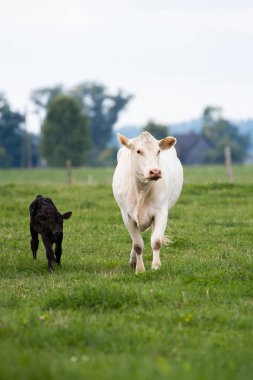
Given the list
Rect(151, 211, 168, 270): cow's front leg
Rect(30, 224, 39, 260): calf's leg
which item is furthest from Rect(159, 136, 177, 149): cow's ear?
Rect(30, 224, 39, 260): calf's leg

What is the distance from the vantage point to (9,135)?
10075cm

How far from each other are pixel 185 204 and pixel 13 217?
523 centimetres

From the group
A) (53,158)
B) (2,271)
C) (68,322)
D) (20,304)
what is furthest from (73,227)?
(53,158)

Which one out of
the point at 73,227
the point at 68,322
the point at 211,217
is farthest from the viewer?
the point at 211,217

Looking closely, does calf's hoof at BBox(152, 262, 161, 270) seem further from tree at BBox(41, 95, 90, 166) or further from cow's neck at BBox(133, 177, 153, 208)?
tree at BBox(41, 95, 90, 166)

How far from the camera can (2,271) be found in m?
10.7

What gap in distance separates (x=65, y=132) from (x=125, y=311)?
88.0 meters

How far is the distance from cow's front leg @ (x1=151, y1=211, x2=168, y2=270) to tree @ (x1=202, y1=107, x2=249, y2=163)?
98464 mm

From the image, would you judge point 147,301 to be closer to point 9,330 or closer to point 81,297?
point 81,297

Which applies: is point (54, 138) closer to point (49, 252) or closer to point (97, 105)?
point (97, 105)

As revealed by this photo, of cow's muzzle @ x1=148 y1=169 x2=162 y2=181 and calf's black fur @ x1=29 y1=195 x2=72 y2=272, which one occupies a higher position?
cow's muzzle @ x1=148 y1=169 x2=162 y2=181

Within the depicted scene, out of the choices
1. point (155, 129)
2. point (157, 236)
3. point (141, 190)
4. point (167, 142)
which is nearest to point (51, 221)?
point (141, 190)

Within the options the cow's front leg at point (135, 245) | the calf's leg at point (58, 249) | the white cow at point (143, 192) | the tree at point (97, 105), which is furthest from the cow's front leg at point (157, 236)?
the tree at point (97, 105)

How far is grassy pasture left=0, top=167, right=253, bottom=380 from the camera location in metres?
5.53
